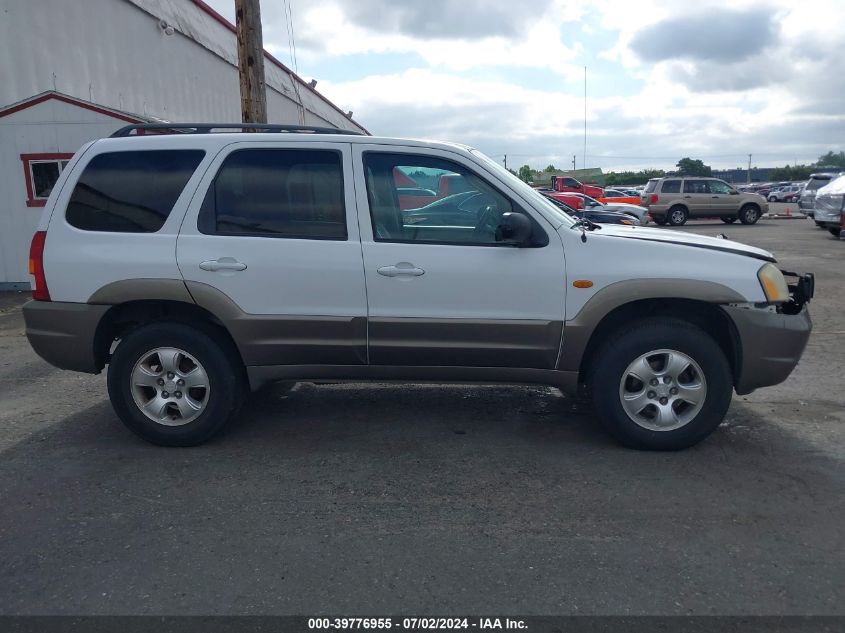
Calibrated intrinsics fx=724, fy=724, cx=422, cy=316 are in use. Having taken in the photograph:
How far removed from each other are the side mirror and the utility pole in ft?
20.7

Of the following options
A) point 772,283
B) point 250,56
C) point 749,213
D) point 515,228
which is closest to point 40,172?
point 250,56

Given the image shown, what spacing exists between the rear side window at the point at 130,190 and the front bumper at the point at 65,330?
54 cm

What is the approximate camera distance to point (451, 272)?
4.43m

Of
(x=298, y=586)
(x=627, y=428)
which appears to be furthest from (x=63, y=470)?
(x=627, y=428)

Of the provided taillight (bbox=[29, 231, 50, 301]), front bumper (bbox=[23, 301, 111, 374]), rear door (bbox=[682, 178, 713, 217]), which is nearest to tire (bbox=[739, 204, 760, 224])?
rear door (bbox=[682, 178, 713, 217])

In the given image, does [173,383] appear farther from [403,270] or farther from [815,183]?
[815,183]

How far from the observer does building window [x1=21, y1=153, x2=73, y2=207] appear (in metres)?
10.9

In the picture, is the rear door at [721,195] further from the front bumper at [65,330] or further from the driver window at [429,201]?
the front bumper at [65,330]

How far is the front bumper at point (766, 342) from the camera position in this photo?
4.36 metres

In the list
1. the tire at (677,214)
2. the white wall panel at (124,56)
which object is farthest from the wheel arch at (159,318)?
the tire at (677,214)

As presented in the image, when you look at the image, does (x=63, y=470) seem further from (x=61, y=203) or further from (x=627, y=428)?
(x=627, y=428)

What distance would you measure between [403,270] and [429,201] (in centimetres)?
51

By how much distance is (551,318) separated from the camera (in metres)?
4.44

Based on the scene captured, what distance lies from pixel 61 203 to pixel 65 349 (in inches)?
37.3
